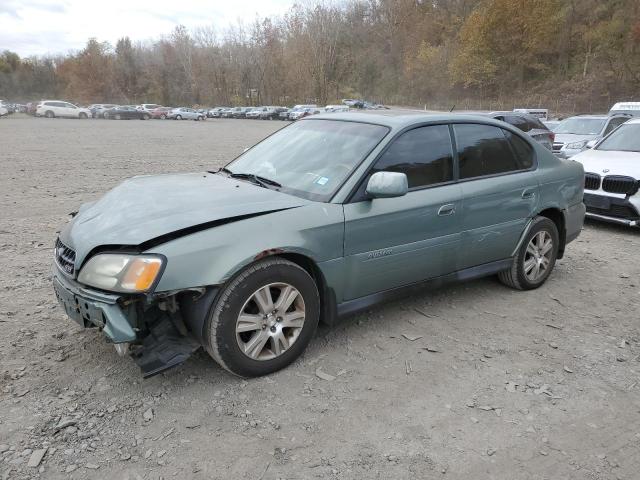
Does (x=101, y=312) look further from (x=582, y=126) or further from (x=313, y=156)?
(x=582, y=126)

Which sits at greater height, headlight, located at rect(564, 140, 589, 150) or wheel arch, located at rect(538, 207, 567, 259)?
headlight, located at rect(564, 140, 589, 150)

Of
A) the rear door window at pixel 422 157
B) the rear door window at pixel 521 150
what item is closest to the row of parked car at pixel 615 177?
the rear door window at pixel 521 150

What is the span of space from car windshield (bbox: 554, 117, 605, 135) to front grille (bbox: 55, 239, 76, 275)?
13.6 m

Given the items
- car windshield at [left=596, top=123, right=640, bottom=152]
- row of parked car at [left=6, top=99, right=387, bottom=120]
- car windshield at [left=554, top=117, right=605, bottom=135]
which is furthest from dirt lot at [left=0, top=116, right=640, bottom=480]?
row of parked car at [left=6, top=99, right=387, bottom=120]

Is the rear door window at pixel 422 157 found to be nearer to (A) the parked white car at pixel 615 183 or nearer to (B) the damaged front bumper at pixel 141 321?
(B) the damaged front bumper at pixel 141 321

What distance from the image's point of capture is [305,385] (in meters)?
3.24

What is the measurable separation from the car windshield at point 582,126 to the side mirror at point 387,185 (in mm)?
12065

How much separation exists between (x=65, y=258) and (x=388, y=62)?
3369 inches

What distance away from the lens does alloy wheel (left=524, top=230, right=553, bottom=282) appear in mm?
4844

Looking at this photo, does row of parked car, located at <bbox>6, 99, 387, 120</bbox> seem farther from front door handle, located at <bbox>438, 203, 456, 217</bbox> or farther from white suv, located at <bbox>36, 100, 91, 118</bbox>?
front door handle, located at <bbox>438, 203, 456, 217</bbox>

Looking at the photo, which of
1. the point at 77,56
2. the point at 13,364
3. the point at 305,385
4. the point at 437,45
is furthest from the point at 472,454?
the point at 77,56

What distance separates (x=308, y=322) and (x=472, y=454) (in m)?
1.28

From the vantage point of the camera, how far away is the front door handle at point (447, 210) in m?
3.94

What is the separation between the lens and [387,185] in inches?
133
